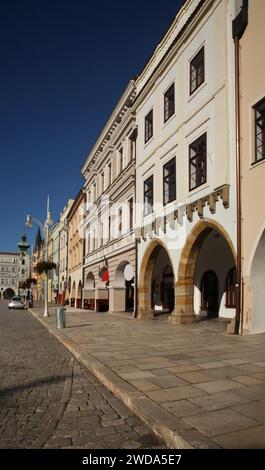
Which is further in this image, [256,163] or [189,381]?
A: [256,163]

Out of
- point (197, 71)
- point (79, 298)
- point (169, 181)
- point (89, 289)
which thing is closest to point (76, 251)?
point (79, 298)

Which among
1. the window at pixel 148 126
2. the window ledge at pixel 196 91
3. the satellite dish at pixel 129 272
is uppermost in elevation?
the window at pixel 148 126

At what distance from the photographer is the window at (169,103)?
61.2 feet

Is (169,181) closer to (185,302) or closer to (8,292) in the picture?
(185,302)

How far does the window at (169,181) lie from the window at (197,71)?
9.87ft

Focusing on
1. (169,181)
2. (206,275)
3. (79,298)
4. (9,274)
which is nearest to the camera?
(169,181)

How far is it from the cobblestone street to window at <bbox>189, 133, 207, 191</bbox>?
888 cm

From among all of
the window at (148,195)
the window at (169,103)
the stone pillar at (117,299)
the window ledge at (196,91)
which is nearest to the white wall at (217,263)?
the window at (148,195)

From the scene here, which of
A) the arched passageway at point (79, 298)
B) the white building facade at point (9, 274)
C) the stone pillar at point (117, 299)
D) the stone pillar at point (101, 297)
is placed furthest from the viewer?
the white building facade at point (9, 274)

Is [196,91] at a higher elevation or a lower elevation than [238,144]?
higher

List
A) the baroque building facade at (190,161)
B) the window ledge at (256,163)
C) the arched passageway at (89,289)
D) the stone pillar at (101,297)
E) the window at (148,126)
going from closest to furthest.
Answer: the window ledge at (256,163) < the baroque building facade at (190,161) < the window at (148,126) < the stone pillar at (101,297) < the arched passageway at (89,289)

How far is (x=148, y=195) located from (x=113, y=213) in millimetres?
6379

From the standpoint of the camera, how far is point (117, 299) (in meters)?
26.4

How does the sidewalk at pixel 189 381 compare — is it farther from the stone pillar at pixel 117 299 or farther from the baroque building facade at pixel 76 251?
the baroque building facade at pixel 76 251
